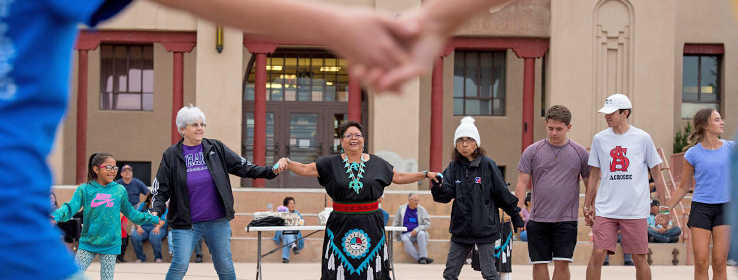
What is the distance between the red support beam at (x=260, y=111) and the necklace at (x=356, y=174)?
12.5 meters

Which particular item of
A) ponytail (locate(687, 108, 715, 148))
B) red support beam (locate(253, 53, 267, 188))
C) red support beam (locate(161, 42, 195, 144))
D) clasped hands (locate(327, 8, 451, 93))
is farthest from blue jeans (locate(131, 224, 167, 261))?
clasped hands (locate(327, 8, 451, 93))

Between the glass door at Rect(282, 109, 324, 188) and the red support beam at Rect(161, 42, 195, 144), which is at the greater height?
the red support beam at Rect(161, 42, 195, 144)

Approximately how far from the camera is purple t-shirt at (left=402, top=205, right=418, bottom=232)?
14.0 m

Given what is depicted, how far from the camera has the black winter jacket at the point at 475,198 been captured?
8.04 metres

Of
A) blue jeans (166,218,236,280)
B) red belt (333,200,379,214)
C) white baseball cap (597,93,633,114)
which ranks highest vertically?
white baseball cap (597,93,633,114)

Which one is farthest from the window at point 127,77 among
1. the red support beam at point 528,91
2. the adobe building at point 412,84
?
the red support beam at point 528,91

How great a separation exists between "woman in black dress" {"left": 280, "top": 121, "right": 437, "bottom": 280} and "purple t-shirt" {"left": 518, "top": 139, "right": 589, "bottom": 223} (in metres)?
1.60

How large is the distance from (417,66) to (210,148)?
5.88 m

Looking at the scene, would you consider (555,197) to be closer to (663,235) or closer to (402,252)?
(402,252)

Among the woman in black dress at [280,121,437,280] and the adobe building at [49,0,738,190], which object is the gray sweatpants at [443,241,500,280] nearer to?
the woman in black dress at [280,121,437,280]

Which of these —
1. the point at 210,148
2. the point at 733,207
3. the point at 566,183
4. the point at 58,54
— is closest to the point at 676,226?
the point at 566,183

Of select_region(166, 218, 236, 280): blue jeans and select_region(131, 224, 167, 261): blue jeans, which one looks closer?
select_region(166, 218, 236, 280): blue jeans

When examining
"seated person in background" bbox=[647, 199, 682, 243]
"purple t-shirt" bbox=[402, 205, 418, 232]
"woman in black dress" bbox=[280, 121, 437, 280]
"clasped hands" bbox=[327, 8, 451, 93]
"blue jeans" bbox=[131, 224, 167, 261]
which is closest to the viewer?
"clasped hands" bbox=[327, 8, 451, 93]

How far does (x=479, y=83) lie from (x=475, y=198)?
1534cm
